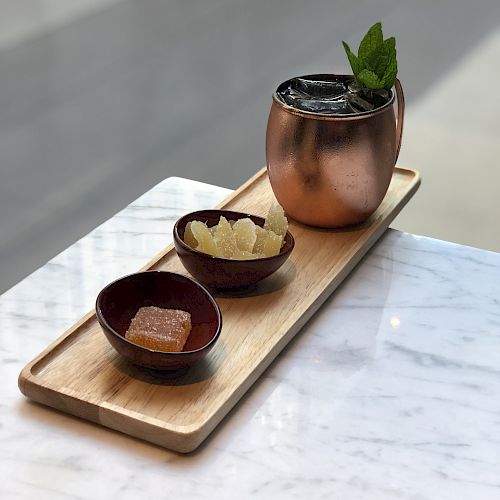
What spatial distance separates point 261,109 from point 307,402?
7.80ft

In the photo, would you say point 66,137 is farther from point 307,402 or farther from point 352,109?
point 307,402

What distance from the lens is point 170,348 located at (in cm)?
91

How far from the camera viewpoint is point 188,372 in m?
0.92

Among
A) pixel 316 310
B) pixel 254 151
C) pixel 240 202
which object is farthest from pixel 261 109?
pixel 316 310

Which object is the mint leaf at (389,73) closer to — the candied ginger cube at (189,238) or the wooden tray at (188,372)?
the wooden tray at (188,372)

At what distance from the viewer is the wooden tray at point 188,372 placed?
848 millimetres

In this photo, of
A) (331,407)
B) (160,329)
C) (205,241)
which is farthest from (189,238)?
(331,407)

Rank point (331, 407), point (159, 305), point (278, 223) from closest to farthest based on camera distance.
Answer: point (331, 407), point (159, 305), point (278, 223)

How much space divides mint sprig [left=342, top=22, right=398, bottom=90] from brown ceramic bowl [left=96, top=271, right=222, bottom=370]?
1.31ft

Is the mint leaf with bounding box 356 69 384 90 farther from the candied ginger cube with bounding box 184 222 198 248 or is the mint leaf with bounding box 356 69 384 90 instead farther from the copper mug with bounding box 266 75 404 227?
the candied ginger cube with bounding box 184 222 198 248

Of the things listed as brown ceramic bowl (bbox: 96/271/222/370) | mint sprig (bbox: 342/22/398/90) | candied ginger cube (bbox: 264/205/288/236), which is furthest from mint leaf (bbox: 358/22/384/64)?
brown ceramic bowl (bbox: 96/271/222/370)

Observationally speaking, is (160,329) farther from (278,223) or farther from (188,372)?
(278,223)

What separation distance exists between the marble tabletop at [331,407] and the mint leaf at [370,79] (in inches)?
8.9

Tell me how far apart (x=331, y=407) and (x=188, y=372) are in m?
0.15
